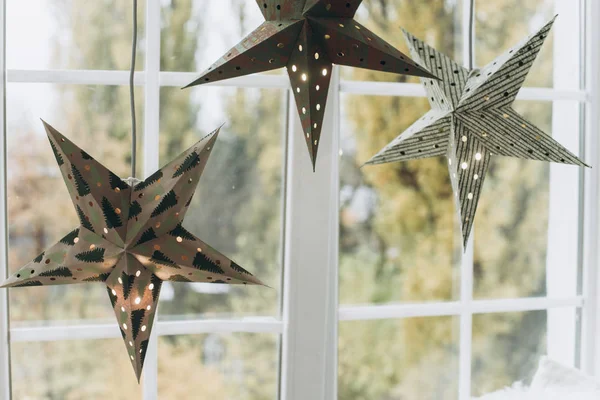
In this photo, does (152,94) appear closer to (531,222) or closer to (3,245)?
(3,245)

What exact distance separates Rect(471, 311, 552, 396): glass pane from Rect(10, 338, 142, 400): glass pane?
0.99 meters

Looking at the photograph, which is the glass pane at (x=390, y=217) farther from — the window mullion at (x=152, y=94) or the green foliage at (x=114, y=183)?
the green foliage at (x=114, y=183)

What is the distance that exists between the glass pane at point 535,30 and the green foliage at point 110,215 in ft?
3.98

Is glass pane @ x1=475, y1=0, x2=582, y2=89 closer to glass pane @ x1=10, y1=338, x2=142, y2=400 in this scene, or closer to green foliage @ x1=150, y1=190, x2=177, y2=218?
green foliage @ x1=150, y1=190, x2=177, y2=218

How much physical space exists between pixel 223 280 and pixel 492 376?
1145 millimetres

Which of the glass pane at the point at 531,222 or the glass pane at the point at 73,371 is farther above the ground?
the glass pane at the point at 531,222

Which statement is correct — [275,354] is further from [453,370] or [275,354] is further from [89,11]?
[89,11]

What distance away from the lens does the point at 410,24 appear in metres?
1.58

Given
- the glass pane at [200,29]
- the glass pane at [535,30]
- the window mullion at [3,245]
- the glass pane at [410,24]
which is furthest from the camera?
the glass pane at [535,30]

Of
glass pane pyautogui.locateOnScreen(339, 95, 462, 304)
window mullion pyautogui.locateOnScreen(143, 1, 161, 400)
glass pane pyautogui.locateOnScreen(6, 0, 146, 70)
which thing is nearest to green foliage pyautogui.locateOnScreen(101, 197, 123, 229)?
window mullion pyautogui.locateOnScreen(143, 1, 161, 400)

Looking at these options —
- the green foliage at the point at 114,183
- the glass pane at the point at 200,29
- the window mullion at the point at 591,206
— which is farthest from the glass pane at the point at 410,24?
the green foliage at the point at 114,183

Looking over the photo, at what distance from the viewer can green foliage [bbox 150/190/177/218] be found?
0.87 m

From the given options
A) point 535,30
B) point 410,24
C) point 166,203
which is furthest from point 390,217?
point 166,203

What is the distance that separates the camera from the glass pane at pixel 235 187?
1.45 m
